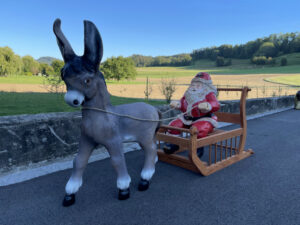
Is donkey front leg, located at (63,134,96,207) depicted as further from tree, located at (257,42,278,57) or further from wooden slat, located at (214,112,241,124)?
tree, located at (257,42,278,57)

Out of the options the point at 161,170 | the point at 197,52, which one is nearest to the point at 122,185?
the point at 161,170

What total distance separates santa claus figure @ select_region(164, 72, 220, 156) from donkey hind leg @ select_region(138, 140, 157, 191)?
0.54 m

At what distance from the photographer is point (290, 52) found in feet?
197

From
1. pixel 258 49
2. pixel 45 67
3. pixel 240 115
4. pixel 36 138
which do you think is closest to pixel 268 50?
pixel 258 49

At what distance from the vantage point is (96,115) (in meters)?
1.91

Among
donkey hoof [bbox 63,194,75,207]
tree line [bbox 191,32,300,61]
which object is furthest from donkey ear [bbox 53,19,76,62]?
tree line [bbox 191,32,300,61]

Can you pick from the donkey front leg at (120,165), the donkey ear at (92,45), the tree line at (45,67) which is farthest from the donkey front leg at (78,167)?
the tree line at (45,67)

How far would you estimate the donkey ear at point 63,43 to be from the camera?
1741 mm

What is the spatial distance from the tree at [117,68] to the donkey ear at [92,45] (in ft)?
150

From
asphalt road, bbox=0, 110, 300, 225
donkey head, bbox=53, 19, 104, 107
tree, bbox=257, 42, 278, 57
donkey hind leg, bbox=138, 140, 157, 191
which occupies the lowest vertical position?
asphalt road, bbox=0, 110, 300, 225

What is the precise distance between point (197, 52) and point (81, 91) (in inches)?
3062

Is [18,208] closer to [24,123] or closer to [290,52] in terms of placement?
[24,123]

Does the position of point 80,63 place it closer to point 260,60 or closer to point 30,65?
point 260,60

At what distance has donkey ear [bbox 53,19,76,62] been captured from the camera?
1.74m
